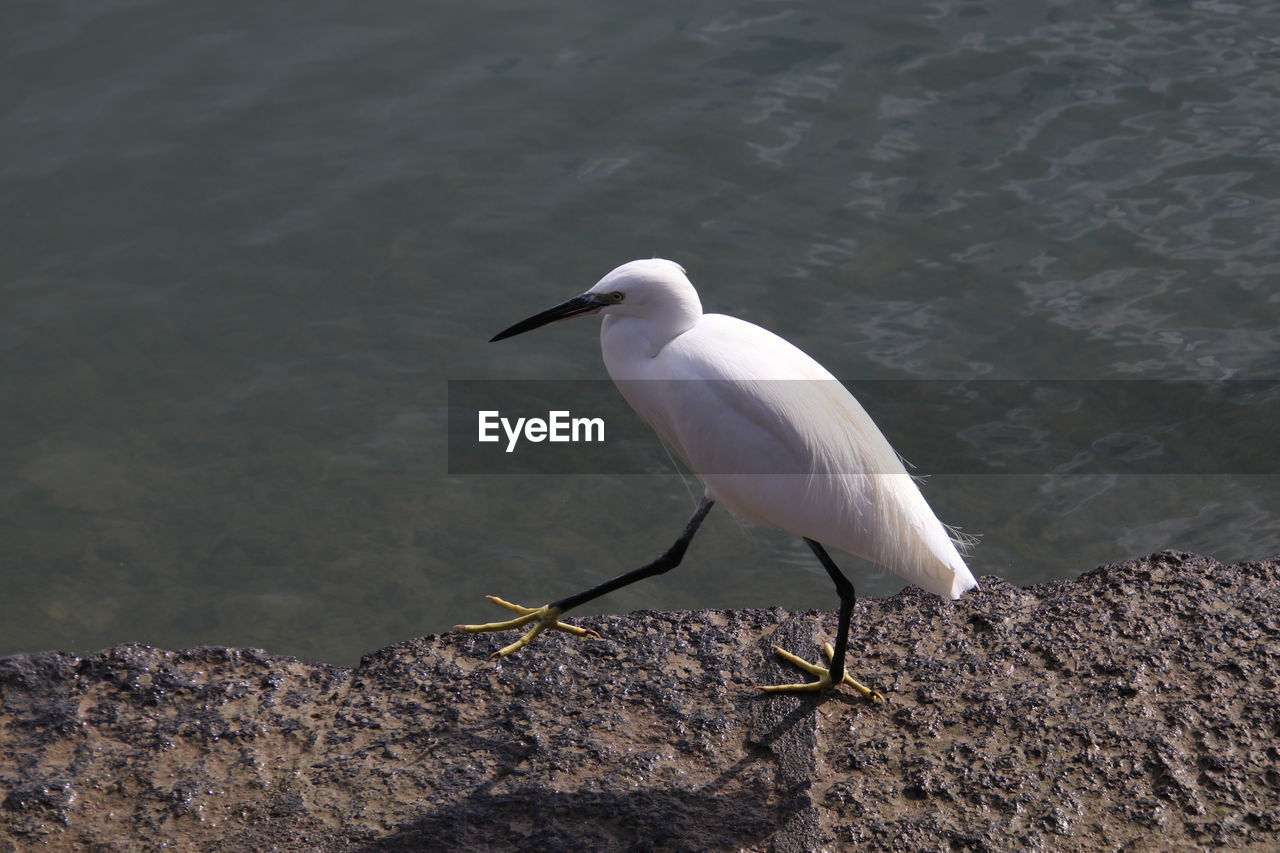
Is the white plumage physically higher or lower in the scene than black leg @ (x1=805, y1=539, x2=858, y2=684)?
higher

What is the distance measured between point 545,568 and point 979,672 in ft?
6.51

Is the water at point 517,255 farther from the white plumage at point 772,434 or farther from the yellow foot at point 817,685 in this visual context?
the white plumage at point 772,434

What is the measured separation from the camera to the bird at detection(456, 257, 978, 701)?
3.58 m

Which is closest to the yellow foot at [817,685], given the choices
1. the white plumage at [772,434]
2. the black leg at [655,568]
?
the white plumage at [772,434]

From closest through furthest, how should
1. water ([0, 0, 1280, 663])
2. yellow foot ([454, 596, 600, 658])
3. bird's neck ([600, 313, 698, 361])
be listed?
bird's neck ([600, 313, 698, 361]) → yellow foot ([454, 596, 600, 658]) → water ([0, 0, 1280, 663])

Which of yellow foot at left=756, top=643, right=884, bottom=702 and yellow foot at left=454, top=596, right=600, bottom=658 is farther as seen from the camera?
yellow foot at left=454, top=596, right=600, bottom=658

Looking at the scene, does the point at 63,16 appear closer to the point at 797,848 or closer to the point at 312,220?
the point at 312,220

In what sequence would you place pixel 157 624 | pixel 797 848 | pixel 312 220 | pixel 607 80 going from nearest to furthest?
pixel 797 848 → pixel 157 624 → pixel 312 220 → pixel 607 80

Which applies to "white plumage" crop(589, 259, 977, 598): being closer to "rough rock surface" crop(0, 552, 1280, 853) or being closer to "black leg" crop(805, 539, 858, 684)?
"black leg" crop(805, 539, 858, 684)

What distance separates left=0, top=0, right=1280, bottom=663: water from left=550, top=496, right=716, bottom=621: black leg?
0.94 m

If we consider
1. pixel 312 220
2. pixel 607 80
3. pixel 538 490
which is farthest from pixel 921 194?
pixel 312 220

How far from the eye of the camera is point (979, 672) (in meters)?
3.70

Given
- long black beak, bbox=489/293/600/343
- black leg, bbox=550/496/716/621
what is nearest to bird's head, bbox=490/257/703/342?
long black beak, bbox=489/293/600/343

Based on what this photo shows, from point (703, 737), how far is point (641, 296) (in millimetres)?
1280
